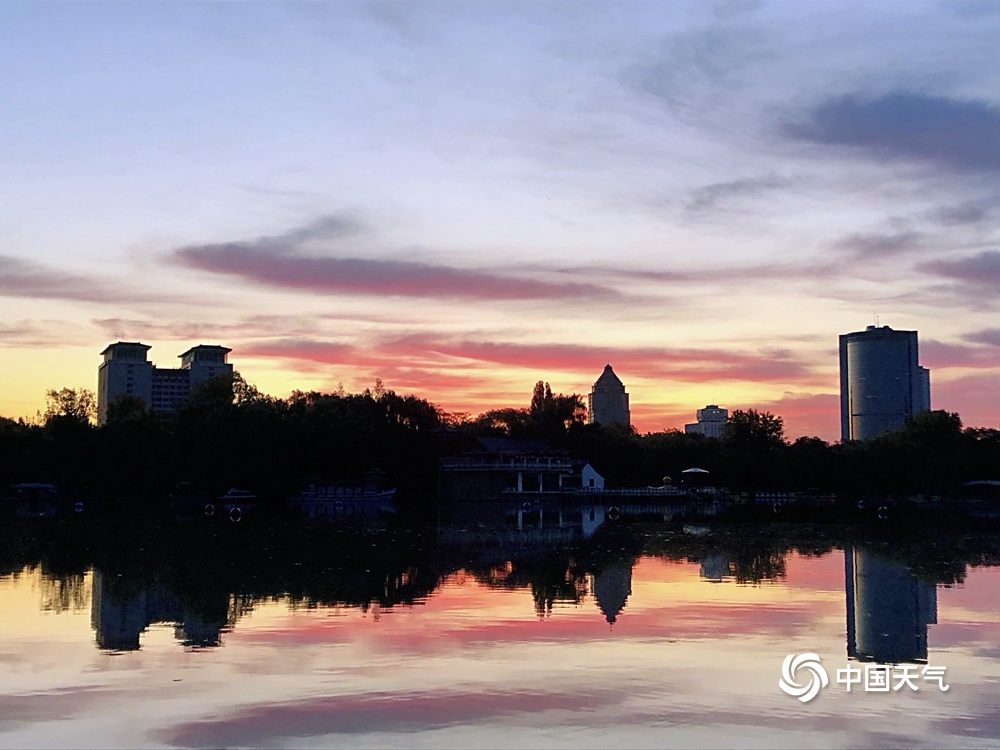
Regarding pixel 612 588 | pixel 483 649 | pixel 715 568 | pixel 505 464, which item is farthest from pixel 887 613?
pixel 505 464

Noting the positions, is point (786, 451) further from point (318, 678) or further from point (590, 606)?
point (318, 678)

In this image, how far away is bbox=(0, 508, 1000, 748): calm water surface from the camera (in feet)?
33.2

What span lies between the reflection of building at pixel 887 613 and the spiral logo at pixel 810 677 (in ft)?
2.62

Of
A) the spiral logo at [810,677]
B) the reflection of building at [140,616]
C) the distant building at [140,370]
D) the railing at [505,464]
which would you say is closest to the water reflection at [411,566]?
the reflection of building at [140,616]

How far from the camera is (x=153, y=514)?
174 ft

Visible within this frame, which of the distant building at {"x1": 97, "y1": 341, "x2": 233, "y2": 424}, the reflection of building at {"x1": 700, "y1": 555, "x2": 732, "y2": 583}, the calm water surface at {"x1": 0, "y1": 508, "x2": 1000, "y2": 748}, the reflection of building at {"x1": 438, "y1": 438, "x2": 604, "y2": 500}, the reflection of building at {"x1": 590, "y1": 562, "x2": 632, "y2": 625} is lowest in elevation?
the calm water surface at {"x1": 0, "y1": 508, "x2": 1000, "y2": 748}

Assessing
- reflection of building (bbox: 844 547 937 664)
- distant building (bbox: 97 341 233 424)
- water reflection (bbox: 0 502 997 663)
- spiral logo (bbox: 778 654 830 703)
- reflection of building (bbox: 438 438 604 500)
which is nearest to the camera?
spiral logo (bbox: 778 654 830 703)

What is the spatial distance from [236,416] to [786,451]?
42883 millimetres

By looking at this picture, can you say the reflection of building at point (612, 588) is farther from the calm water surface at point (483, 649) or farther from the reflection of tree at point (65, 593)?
the reflection of tree at point (65, 593)

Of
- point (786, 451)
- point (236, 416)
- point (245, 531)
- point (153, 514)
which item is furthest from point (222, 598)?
point (786, 451)

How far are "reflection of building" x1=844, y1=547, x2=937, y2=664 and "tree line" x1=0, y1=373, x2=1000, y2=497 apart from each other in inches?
1918

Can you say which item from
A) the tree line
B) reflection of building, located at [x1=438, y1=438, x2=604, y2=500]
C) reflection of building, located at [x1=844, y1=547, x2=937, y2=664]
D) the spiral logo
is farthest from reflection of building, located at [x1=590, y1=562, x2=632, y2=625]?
reflection of building, located at [x1=438, y1=438, x2=604, y2=500]

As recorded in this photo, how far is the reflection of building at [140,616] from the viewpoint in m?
14.8

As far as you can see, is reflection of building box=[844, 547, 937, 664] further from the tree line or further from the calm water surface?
the tree line
